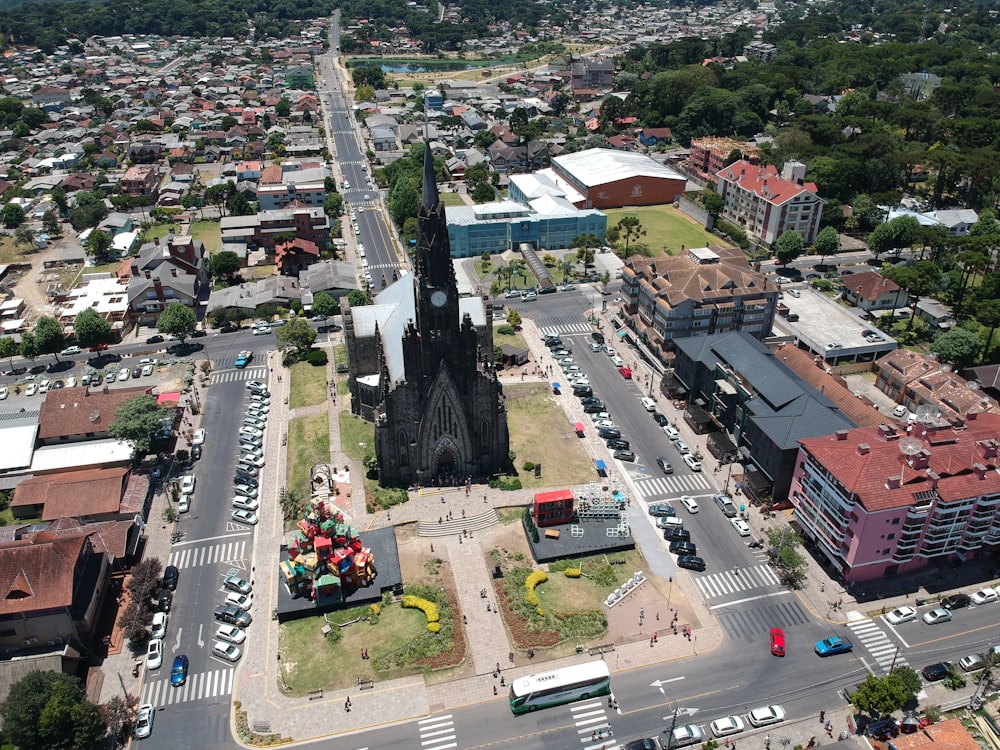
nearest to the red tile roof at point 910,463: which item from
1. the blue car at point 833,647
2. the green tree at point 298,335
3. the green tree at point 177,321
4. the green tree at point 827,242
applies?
the blue car at point 833,647

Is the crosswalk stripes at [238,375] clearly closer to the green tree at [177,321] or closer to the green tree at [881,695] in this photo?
the green tree at [177,321]

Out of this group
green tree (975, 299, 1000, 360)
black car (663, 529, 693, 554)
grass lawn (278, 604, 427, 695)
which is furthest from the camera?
green tree (975, 299, 1000, 360)

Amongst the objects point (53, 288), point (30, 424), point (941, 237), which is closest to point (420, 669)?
point (30, 424)

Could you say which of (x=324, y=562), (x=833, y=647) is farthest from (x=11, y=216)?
(x=833, y=647)

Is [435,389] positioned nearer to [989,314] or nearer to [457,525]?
[457,525]

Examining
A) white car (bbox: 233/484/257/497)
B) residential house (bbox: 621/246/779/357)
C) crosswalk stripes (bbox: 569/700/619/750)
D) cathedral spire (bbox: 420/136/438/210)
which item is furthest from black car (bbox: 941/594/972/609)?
white car (bbox: 233/484/257/497)

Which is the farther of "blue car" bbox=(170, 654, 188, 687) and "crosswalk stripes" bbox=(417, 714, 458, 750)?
"blue car" bbox=(170, 654, 188, 687)

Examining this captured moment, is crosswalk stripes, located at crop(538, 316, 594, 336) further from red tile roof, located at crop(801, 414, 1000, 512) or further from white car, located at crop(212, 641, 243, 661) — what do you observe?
white car, located at crop(212, 641, 243, 661)
